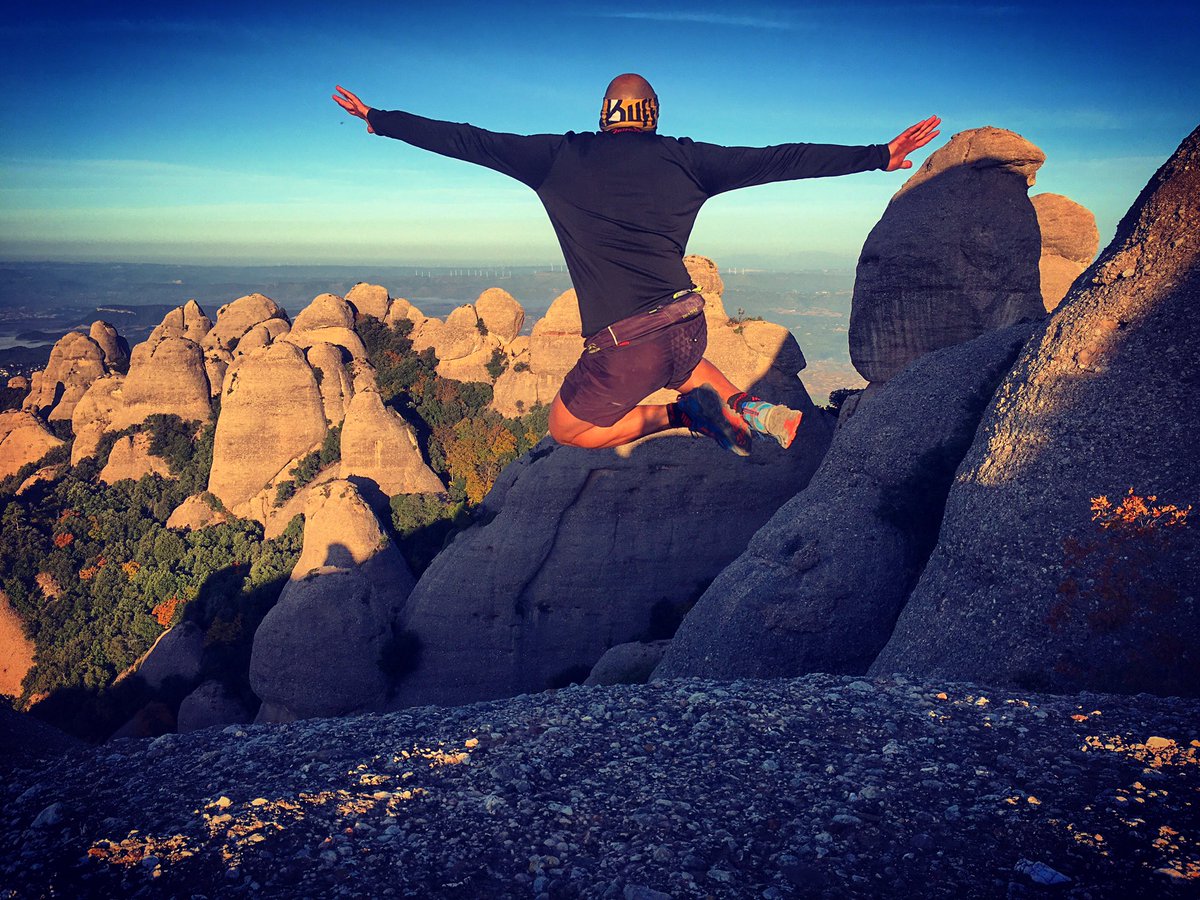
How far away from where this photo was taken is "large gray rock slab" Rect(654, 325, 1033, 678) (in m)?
14.4

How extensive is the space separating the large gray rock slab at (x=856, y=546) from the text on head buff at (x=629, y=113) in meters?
10.7

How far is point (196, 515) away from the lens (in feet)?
127

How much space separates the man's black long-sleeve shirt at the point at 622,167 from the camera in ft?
18.8

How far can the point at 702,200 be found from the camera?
238 inches

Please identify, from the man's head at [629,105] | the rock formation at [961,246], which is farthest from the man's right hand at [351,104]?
the rock formation at [961,246]

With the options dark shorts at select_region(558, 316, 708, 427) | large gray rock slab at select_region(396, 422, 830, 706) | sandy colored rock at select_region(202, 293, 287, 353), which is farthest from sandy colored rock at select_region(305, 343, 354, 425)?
dark shorts at select_region(558, 316, 708, 427)

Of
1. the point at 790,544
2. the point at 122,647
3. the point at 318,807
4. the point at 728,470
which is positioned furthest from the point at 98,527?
the point at 318,807

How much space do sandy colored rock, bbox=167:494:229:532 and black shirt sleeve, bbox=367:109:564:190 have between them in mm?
37142

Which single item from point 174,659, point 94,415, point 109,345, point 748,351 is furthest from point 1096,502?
point 109,345

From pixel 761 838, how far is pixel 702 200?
4519mm

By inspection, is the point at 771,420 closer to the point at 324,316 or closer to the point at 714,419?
the point at 714,419

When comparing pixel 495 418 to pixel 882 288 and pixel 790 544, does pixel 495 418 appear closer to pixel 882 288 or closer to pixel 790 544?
pixel 882 288

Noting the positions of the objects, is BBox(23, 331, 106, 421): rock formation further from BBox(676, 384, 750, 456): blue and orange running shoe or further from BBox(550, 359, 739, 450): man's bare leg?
BBox(676, 384, 750, 456): blue and orange running shoe

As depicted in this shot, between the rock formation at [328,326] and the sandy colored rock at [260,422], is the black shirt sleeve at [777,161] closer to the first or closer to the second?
the sandy colored rock at [260,422]
